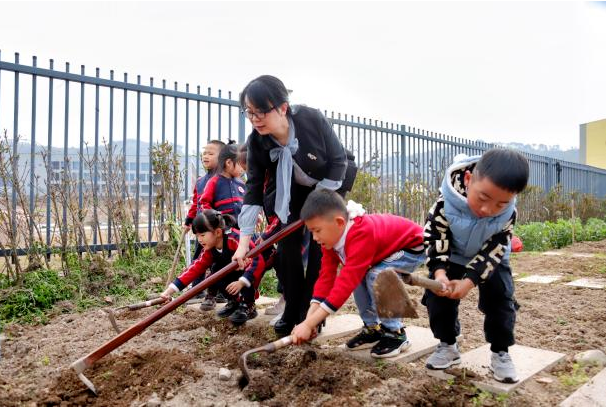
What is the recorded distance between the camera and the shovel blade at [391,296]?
231 cm

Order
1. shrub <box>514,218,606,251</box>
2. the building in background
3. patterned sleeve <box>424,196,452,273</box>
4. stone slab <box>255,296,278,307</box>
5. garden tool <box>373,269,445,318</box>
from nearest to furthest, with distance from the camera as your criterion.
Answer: garden tool <box>373,269,445,318</box>, patterned sleeve <box>424,196,452,273</box>, stone slab <box>255,296,278,307</box>, shrub <box>514,218,606,251</box>, the building in background

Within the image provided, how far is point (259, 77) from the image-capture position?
303 cm

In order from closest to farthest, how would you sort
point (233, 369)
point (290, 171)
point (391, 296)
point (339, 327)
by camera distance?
point (391, 296)
point (233, 369)
point (290, 171)
point (339, 327)

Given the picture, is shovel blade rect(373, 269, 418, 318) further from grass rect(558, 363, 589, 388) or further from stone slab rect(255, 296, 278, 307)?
stone slab rect(255, 296, 278, 307)

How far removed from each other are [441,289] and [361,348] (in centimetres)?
85

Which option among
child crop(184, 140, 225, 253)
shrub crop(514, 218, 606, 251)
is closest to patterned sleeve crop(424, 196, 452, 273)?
child crop(184, 140, 225, 253)

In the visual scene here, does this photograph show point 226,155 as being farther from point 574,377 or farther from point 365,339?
point 574,377

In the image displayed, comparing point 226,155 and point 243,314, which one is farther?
point 226,155

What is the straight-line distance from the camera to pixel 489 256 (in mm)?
2424

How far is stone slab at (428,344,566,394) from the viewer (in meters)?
2.39

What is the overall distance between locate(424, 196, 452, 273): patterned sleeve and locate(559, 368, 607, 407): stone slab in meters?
0.76

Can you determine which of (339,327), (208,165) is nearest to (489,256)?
(339,327)

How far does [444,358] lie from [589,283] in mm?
3583

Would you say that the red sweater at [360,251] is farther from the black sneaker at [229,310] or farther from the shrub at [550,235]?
the shrub at [550,235]
